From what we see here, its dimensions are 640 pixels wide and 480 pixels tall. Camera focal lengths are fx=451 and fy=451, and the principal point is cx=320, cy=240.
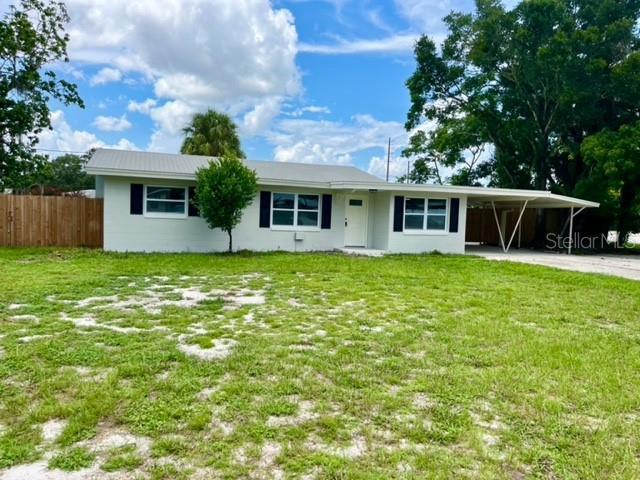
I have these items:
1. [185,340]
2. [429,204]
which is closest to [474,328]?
[185,340]

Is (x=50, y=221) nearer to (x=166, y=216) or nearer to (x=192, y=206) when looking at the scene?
(x=166, y=216)

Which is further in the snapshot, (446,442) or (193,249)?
(193,249)

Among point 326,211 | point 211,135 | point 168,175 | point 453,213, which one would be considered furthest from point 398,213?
point 211,135

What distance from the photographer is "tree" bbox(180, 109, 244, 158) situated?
70.7 ft

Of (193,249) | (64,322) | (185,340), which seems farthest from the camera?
(193,249)

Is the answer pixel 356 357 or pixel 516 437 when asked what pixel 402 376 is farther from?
pixel 516 437

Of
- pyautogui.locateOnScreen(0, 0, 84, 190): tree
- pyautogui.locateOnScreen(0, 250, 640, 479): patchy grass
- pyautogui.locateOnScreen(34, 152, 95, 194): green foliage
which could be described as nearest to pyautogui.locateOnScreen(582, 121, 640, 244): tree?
pyautogui.locateOnScreen(0, 250, 640, 479): patchy grass

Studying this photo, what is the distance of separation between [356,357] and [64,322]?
10.8ft

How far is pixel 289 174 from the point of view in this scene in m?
14.9

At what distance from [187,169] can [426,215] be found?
7547 mm

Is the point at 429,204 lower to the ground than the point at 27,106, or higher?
lower

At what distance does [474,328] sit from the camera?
5203mm

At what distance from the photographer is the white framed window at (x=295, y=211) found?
13531mm

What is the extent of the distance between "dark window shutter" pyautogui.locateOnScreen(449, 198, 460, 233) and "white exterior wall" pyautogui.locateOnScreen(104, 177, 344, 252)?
358cm
